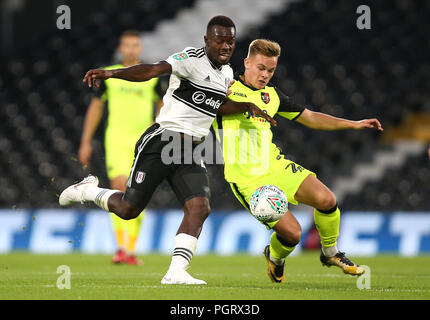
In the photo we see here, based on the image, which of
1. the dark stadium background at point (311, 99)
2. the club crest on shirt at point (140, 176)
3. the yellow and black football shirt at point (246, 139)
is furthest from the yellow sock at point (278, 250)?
the dark stadium background at point (311, 99)

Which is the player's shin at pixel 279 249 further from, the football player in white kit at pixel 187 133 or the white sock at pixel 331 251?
the football player in white kit at pixel 187 133

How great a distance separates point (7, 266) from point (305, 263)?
341cm

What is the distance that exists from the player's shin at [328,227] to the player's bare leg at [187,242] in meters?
1.05

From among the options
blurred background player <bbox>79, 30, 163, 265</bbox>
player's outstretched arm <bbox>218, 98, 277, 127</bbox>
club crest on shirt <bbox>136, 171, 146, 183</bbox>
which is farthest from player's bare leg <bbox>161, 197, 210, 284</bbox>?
blurred background player <bbox>79, 30, 163, 265</bbox>

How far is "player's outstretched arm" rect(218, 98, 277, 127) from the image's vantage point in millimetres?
6203

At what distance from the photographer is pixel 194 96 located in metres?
6.04

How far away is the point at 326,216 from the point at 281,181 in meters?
0.45

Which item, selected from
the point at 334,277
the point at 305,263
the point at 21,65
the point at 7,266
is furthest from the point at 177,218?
the point at 21,65

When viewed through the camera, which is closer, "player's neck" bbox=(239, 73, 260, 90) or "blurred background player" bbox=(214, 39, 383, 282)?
"blurred background player" bbox=(214, 39, 383, 282)

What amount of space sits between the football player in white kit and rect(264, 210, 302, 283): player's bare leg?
32.2 inches

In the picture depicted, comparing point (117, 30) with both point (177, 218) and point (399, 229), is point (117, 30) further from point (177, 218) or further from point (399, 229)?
point (399, 229)

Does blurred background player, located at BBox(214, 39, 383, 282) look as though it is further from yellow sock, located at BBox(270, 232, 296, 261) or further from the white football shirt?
the white football shirt

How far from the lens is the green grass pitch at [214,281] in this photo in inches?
208

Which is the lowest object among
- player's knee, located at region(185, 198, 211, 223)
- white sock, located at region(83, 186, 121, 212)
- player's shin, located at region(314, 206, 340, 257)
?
player's shin, located at region(314, 206, 340, 257)
